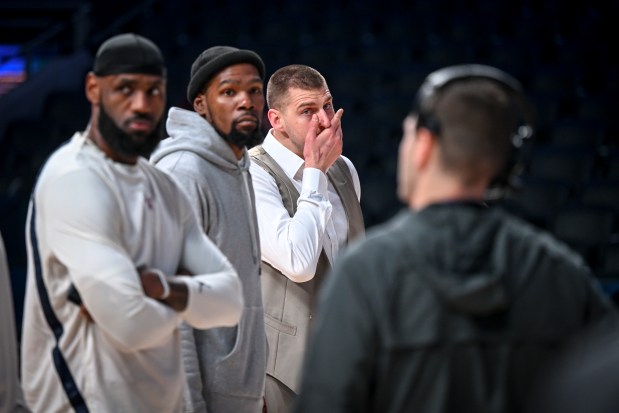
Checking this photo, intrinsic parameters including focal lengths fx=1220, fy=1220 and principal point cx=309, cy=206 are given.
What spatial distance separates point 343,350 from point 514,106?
58 cm

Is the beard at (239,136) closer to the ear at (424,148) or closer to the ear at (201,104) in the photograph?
the ear at (201,104)

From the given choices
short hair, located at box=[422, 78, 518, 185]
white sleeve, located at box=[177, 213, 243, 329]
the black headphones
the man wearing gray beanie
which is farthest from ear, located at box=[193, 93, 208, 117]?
short hair, located at box=[422, 78, 518, 185]

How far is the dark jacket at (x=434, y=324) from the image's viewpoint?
2.07 metres

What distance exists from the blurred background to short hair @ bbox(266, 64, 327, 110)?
3.90 m

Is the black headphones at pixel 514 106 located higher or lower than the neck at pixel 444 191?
higher

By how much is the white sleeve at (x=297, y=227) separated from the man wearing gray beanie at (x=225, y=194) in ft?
0.84

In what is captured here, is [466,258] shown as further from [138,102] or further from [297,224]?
[297,224]

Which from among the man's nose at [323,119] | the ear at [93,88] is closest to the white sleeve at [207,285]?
the ear at [93,88]

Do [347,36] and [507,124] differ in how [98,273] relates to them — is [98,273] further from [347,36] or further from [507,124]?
[347,36]

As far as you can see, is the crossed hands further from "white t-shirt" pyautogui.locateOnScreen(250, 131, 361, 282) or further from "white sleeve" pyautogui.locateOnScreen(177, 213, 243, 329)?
"white sleeve" pyautogui.locateOnScreen(177, 213, 243, 329)

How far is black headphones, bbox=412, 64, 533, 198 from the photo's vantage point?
7.21ft

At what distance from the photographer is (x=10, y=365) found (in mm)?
2895

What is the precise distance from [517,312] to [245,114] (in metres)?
1.70

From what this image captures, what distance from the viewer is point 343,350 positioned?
207 cm
